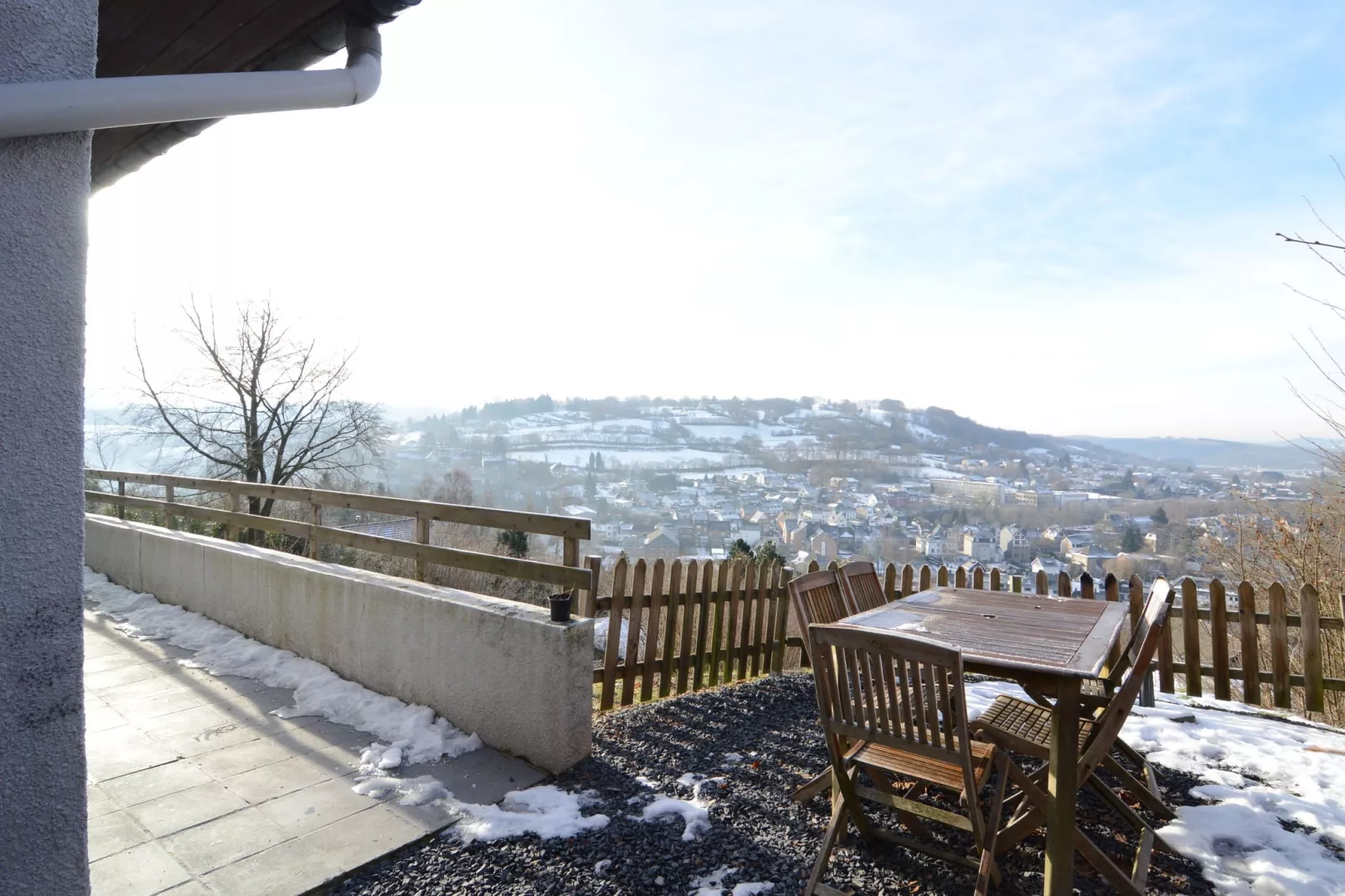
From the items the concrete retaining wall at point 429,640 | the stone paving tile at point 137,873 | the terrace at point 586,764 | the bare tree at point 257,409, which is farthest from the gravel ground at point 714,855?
the bare tree at point 257,409

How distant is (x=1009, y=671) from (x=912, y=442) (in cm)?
2901

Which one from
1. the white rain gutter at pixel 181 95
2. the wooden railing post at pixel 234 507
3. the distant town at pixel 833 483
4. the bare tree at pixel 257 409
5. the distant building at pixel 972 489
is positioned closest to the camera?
the white rain gutter at pixel 181 95

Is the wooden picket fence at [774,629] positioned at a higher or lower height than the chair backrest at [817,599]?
lower

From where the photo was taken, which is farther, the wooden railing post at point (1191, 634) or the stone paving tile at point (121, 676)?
the wooden railing post at point (1191, 634)

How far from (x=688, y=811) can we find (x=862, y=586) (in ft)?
5.54

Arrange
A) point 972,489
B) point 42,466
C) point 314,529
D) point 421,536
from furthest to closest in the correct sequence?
1. point 972,489
2. point 314,529
3. point 421,536
4. point 42,466

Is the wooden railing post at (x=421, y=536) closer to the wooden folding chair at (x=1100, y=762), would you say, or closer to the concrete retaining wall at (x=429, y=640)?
the concrete retaining wall at (x=429, y=640)

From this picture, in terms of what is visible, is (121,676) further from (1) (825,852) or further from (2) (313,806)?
(1) (825,852)

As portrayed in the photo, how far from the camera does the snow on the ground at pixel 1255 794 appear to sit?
2510mm

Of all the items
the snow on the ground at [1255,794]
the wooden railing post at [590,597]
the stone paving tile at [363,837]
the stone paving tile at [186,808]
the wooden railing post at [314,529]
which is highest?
the wooden railing post at [314,529]

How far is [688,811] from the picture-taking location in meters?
2.92

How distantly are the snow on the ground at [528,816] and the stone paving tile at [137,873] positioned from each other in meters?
0.93

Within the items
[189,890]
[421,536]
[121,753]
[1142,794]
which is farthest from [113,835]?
[1142,794]

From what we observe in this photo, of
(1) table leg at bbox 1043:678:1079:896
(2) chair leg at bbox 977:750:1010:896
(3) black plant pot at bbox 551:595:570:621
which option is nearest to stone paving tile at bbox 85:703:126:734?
(3) black plant pot at bbox 551:595:570:621
